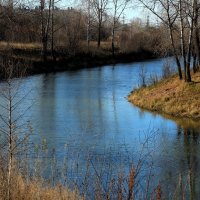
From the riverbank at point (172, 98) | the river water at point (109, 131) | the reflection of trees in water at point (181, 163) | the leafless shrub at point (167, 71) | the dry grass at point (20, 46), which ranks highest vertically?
the dry grass at point (20, 46)

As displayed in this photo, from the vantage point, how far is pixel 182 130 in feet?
57.3

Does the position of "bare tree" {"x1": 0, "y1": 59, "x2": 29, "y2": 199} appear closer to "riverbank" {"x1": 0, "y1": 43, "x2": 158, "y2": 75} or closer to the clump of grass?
the clump of grass

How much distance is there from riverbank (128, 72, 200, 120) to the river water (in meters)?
0.69

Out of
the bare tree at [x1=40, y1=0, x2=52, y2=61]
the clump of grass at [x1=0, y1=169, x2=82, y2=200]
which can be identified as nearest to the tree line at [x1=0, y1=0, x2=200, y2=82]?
the bare tree at [x1=40, y1=0, x2=52, y2=61]

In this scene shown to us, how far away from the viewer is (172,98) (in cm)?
2177

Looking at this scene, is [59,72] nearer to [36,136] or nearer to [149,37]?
[149,37]

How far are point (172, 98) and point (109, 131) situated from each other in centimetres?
590

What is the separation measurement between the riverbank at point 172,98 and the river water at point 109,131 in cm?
69

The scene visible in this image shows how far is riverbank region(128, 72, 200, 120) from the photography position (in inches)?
805

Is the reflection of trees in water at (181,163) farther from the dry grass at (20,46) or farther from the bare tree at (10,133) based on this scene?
the dry grass at (20,46)

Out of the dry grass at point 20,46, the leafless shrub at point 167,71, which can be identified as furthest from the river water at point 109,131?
the dry grass at point 20,46

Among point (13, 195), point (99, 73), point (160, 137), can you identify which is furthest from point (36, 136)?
point (99, 73)

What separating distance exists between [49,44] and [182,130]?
97.2 feet

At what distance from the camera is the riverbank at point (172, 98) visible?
20.4 meters
